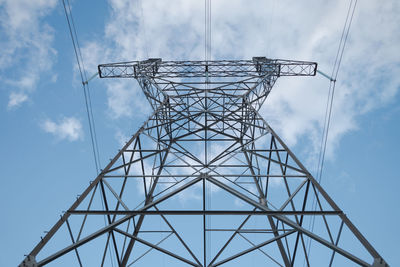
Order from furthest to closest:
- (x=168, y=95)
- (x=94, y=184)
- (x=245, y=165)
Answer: (x=168, y=95), (x=245, y=165), (x=94, y=184)

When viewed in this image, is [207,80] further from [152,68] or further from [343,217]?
[343,217]

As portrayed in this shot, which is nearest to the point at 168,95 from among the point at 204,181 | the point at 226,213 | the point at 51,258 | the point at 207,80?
the point at 207,80

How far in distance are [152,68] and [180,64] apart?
1.68 meters

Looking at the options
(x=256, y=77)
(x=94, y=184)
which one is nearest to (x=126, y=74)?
(x=256, y=77)

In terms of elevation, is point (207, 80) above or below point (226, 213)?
above

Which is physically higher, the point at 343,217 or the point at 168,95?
the point at 168,95

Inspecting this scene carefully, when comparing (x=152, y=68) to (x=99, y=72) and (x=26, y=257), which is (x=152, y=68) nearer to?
(x=99, y=72)

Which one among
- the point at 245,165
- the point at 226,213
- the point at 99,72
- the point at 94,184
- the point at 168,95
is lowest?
the point at 226,213

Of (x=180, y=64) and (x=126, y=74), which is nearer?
(x=126, y=74)

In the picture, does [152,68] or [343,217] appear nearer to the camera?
[343,217]

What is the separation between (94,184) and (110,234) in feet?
4.11

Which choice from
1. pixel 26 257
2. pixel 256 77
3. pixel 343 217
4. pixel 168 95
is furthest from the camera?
pixel 256 77

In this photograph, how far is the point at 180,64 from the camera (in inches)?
652

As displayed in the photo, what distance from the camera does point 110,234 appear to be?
21.9ft
